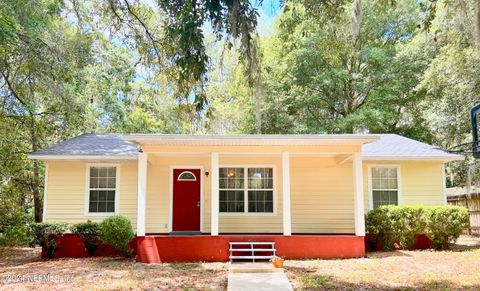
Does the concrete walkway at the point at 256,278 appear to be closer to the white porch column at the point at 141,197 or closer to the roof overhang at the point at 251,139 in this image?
the white porch column at the point at 141,197

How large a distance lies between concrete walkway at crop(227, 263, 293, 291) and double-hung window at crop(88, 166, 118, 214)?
15.2 ft

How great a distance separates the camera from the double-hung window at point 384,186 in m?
12.1

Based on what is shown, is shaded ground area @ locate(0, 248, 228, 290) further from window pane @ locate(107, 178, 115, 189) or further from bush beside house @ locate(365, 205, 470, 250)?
bush beside house @ locate(365, 205, 470, 250)

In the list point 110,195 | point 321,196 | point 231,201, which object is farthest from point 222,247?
point 110,195

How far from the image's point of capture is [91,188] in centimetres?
1180

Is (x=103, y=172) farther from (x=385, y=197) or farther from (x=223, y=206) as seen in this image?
(x=385, y=197)

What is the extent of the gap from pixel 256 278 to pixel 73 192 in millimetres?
6526

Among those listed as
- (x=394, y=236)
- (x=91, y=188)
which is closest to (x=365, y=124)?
(x=394, y=236)

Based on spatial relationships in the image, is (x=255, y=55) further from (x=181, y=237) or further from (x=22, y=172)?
(x=22, y=172)

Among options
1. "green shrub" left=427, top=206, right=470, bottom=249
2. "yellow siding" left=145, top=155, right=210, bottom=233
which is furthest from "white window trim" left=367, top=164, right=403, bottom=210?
"yellow siding" left=145, top=155, right=210, bottom=233

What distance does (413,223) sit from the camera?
1089cm

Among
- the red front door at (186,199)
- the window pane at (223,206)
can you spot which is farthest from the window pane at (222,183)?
the red front door at (186,199)

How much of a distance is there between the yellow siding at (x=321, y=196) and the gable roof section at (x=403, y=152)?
86cm

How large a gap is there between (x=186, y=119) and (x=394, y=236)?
727 centimetres
